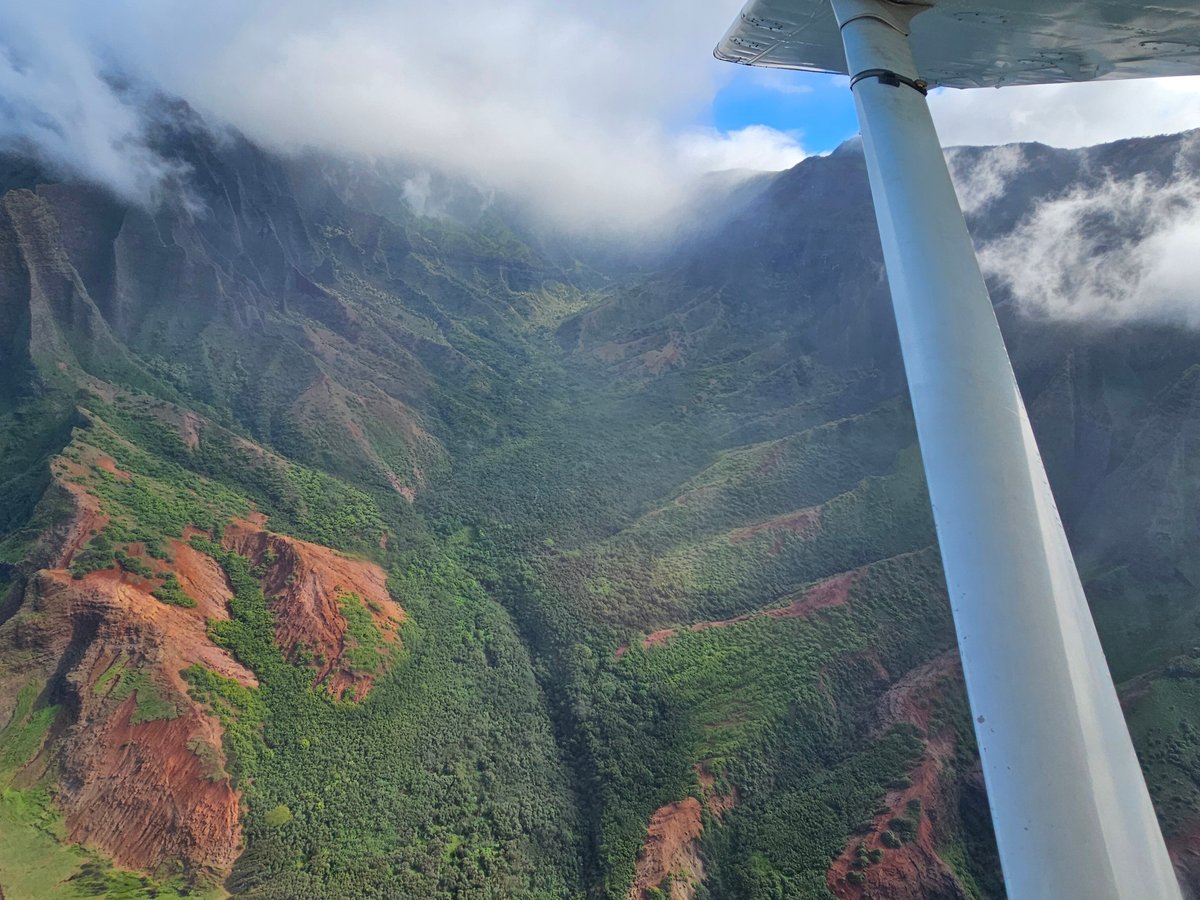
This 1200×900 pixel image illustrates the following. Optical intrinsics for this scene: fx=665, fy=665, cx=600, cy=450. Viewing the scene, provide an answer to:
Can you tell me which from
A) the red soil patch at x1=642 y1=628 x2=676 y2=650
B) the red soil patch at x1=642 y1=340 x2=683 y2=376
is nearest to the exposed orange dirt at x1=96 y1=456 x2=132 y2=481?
the red soil patch at x1=642 y1=628 x2=676 y2=650

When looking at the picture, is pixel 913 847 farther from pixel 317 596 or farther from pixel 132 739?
pixel 132 739

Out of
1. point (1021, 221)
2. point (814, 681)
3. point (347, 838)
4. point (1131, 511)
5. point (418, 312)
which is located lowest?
point (347, 838)

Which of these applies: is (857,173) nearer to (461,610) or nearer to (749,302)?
(749,302)

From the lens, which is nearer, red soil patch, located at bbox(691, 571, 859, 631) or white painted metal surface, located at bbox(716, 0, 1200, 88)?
white painted metal surface, located at bbox(716, 0, 1200, 88)

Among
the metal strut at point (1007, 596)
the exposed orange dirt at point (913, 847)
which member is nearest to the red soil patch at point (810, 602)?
the exposed orange dirt at point (913, 847)

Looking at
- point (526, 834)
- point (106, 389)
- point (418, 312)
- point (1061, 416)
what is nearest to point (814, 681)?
point (526, 834)

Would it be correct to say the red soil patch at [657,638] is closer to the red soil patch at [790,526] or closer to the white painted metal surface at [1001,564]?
the red soil patch at [790,526]

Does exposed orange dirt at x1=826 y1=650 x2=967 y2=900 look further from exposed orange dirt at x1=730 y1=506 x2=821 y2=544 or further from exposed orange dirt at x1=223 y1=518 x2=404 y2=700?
exposed orange dirt at x1=223 y1=518 x2=404 y2=700
